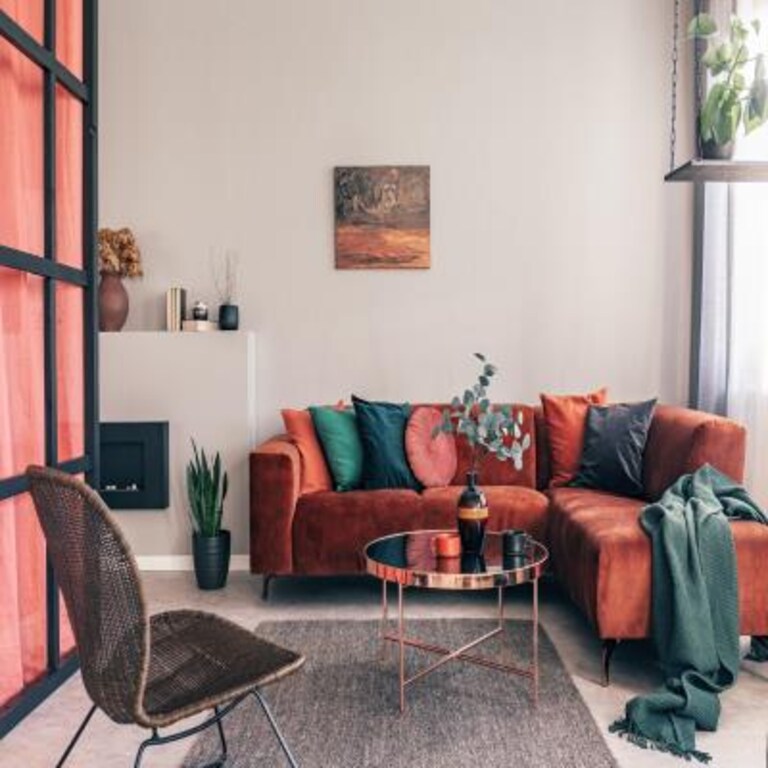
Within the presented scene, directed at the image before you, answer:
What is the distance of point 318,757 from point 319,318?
277 centimetres

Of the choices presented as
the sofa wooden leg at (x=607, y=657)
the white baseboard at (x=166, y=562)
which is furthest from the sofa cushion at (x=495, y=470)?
the sofa wooden leg at (x=607, y=657)

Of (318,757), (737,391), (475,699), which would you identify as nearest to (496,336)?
(737,391)

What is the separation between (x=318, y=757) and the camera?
2248 millimetres

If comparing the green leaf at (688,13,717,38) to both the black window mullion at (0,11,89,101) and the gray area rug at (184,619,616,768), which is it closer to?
the black window mullion at (0,11,89,101)

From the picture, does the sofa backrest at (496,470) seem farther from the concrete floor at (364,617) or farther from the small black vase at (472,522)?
the small black vase at (472,522)

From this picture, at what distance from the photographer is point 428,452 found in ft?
13.4

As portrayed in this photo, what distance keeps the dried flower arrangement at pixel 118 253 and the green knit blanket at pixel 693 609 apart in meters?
3.05

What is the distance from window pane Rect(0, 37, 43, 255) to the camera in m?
2.47

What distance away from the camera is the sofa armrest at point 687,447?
11.0 ft

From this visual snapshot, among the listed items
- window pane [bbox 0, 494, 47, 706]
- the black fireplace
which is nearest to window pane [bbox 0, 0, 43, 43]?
window pane [bbox 0, 494, 47, 706]

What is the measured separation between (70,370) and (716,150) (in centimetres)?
256

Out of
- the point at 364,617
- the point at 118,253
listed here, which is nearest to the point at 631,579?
the point at 364,617

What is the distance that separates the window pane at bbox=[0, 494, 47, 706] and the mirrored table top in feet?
3.54

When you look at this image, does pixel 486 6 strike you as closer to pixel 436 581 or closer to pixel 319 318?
pixel 319 318
